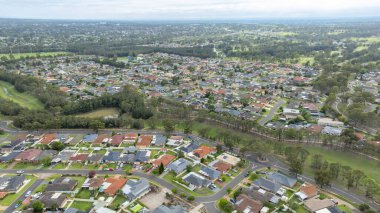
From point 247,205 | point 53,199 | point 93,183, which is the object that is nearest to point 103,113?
point 93,183

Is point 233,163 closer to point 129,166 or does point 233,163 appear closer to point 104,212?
point 129,166

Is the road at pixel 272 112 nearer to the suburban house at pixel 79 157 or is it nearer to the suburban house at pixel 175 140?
the suburban house at pixel 175 140

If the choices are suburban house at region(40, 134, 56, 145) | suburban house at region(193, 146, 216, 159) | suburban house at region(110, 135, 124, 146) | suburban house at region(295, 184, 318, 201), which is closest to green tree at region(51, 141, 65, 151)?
suburban house at region(40, 134, 56, 145)

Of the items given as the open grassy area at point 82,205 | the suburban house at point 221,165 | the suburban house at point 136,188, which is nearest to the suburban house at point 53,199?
the open grassy area at point 82,205

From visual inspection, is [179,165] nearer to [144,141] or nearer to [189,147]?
[189,147]

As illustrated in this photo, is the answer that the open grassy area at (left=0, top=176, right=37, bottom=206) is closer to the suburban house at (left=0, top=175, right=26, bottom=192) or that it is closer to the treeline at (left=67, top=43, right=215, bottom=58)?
the suburban house at (left=0, top=175, right=26, bottom=192)

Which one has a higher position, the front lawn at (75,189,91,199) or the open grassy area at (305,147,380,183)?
the front lawn at (75,189,91,199)

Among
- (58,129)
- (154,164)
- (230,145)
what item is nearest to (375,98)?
(230,145)
